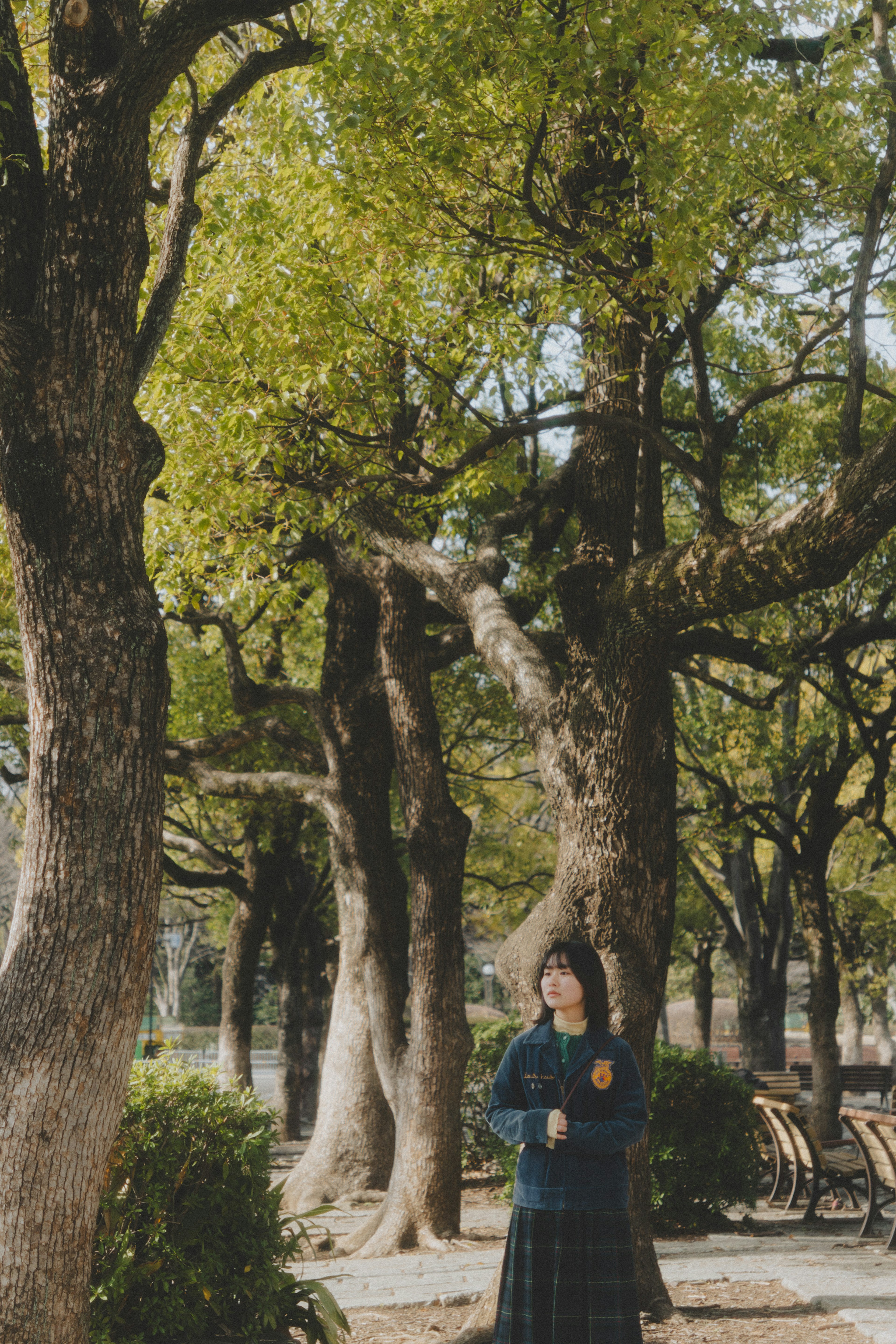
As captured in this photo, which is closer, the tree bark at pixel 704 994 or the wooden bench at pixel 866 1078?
the wooden bench at pixel 866 1078

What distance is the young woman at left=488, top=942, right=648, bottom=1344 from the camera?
12.8ft

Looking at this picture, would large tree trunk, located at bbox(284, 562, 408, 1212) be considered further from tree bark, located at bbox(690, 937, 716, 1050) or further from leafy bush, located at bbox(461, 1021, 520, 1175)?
tree bark, located at bbox(690, 937, 716, 1050)

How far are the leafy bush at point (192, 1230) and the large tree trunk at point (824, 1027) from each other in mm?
9971

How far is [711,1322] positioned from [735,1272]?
1402 millimetres

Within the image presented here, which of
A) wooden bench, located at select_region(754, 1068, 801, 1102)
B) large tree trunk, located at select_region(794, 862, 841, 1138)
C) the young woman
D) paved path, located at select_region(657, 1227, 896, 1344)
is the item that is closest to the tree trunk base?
paved path, located at select_region(657, 1227, 896, 1344)

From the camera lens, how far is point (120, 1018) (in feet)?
13.7

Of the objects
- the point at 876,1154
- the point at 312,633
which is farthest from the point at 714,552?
the point at 312,633

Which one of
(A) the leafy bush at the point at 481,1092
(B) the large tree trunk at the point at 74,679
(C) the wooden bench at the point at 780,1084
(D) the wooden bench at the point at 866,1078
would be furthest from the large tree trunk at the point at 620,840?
(D) the wooden bench at the point at 866,1078

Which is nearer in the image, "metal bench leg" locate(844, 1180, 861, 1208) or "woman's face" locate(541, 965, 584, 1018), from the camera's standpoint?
"woman's face" locate(541, 965, 584, 1018)

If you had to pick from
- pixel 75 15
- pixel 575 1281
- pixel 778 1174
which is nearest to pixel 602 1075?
pixel 575 1281

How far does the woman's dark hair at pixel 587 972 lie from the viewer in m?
4.17

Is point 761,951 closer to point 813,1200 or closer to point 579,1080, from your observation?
point 813,1200

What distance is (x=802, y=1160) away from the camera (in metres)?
10.4

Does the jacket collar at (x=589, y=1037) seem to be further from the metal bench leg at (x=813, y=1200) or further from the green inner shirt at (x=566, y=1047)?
the metal bench leg at (x=813, y=1200)
